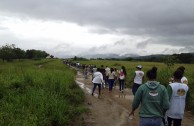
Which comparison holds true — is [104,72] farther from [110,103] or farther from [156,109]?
[156,109]

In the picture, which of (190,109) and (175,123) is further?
(190,109)

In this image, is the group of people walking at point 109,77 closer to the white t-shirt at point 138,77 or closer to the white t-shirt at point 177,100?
the white t-shirt at point 138,77

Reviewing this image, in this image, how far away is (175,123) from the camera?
6699 mm

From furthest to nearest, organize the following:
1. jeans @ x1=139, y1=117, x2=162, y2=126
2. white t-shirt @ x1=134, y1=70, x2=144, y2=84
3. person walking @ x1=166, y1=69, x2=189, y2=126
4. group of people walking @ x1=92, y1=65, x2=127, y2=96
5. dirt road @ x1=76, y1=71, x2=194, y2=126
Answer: group of people walking @ x1=92, y1=65, x2=127, y2=96, white t-shirt @ x1=134, y1=70, x2=144, y2=84, dirt road @ x1=76, y1=71, x2=194, y2=126, person walking @ x1=166, y1=69, x2=189, y2=126, jeans @ x1=139, y1=117, x2=162, y2=126

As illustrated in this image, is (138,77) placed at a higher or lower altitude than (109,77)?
higher

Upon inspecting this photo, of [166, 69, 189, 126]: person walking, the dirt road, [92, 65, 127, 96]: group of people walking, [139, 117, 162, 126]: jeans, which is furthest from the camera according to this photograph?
[92, 65, 127, 96]: group of people walking

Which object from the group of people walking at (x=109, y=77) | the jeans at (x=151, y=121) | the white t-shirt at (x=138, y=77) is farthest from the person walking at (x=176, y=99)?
the group of people walking at (x=109, y=77)

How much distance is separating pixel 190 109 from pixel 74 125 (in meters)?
6.34

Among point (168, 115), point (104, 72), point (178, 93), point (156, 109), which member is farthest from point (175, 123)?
point (104, 72)

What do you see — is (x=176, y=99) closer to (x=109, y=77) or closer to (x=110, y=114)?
(x=110, y=114)

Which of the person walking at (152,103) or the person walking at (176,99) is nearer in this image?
the person walking at (152,103)

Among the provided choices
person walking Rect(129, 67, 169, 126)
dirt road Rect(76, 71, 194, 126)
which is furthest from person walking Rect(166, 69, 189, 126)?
dirt road Rect(76, 71, 194, 126)

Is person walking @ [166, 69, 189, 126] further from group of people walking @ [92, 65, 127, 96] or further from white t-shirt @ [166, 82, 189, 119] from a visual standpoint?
group of people walking @ [92, 65, 127, 96]

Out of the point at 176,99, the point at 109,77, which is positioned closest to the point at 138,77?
the point at 109,77
